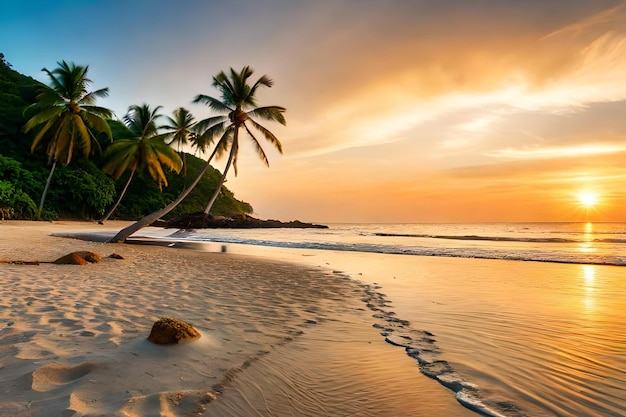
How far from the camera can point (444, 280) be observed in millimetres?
9430

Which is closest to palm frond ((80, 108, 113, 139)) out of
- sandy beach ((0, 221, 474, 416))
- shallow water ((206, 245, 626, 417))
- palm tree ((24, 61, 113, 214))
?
palm tree ((24, 61, 113, 214))

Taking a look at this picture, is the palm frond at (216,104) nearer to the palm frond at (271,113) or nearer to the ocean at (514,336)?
the palm frond at (271,113)

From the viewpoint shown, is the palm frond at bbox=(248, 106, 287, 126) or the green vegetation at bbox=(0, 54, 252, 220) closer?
the palm frond at bbox=(248, 106, 287, 126)

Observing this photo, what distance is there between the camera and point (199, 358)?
359 centimetres

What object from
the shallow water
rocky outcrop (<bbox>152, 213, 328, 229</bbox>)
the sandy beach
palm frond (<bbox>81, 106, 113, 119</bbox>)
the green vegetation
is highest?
palm frond (<bbox>81, 106, 113, 119</bbox>)

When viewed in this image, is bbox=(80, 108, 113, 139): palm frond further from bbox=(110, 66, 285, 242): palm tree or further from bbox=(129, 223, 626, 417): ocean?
bbox=(129, 223, 626, 417): ocean

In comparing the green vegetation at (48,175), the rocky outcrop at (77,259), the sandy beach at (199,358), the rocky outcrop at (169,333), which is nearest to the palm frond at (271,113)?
the rocky outcrop at (77,259)

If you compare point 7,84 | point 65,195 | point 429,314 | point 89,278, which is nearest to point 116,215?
point 65,195

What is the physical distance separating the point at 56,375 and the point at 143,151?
35639 mm

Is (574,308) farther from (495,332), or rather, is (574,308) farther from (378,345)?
(378,345)

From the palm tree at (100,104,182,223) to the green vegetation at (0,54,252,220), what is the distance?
2057 mm

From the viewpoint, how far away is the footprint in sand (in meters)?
2.78

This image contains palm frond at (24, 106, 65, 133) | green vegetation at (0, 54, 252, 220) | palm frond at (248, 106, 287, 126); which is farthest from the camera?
green vegetation at (0, 54, 252, 220)

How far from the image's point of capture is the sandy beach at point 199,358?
273 centimetres
